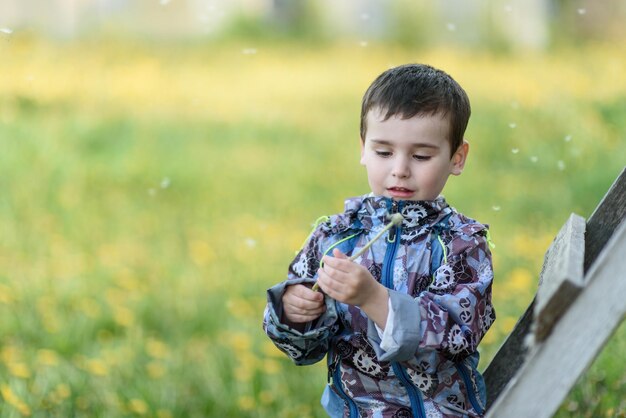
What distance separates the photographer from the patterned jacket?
2348mm

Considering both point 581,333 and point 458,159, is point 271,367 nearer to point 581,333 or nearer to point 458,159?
point 458,159

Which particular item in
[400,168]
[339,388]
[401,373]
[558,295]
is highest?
[558,295]

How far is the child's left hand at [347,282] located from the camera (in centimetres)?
219

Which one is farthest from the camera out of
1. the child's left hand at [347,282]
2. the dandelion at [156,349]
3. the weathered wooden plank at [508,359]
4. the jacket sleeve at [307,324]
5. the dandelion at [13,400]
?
the dandelion at [156,349]

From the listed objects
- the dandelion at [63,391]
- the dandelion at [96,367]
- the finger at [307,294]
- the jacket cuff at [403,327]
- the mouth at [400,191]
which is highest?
the mouth at [400,191]

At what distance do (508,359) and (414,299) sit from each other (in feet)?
1.82

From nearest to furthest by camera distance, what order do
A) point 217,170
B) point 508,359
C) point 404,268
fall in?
point 404,268
point 508,359
point 217,170

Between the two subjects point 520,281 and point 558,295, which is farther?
point 520,281

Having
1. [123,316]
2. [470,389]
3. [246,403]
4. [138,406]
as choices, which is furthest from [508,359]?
[123,316]

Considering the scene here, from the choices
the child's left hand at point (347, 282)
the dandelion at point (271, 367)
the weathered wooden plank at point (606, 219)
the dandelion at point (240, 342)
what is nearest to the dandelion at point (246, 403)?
the dandelion at point (271, 367)

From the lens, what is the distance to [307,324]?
2426 millimetres

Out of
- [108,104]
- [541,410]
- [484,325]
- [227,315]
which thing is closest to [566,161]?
[227,315]

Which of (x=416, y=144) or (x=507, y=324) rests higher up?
(x=416, y=144)

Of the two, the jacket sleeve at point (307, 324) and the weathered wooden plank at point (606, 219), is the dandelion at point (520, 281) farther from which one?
the jacket sleeve at point (307, 324)
